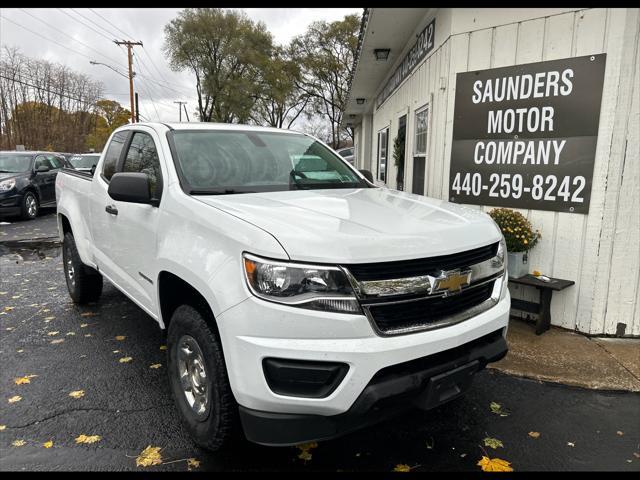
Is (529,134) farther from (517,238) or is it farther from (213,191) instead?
(213,191)

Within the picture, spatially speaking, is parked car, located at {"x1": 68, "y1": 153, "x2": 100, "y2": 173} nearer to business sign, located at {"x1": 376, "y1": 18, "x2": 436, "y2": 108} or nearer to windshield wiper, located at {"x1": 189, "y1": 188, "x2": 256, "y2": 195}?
business sign, located at {"x1": 376, "y1": 18, "x2": 436, "y2": 108}

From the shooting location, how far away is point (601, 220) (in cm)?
417

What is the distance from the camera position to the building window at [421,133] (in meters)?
6.61

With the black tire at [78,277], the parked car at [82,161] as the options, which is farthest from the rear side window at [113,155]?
the parked car at [82,161]

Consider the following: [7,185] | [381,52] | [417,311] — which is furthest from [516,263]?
[7,185]

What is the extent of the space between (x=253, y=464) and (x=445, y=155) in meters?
4.01

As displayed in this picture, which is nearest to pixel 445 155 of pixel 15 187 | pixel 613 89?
pixel 613 89

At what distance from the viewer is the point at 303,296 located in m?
2.00

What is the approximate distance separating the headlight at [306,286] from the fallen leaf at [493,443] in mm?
1402

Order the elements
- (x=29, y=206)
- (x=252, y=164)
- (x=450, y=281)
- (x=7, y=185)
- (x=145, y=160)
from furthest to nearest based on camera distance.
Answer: (x=29, y=206) → (x=7, y=185) → (x=145, y=160) → (x=252, y=164) → (x=450, y=281)

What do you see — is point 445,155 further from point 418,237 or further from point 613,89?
point 418,237

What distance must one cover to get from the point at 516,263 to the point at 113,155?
3860 millimetres

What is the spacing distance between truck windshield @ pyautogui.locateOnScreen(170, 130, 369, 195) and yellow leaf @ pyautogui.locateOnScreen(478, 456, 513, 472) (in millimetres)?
1966

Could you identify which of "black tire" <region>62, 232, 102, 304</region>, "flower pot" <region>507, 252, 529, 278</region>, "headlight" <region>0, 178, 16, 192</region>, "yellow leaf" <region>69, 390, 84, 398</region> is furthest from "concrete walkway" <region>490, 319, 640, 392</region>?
"headlight" <region>0, 178, 16, 192</region>
